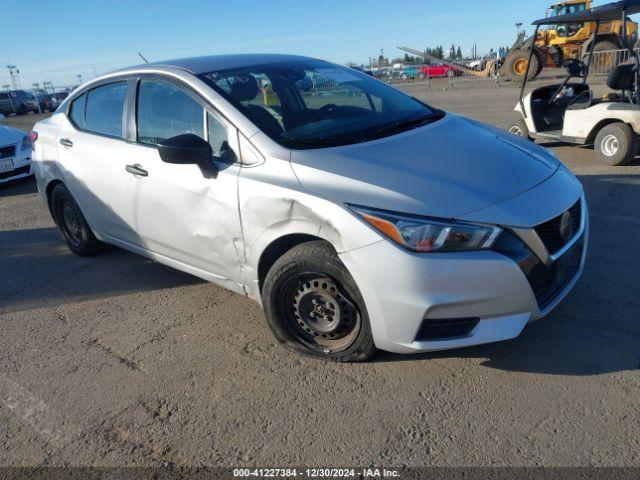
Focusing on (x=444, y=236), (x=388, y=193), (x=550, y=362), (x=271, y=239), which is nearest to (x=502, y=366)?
(x=550, y=362)

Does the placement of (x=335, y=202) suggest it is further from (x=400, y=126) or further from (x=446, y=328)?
(x=400, y=126)

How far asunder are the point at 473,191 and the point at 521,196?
0.26m

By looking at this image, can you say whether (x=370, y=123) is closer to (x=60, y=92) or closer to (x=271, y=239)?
(x=271, y=239)

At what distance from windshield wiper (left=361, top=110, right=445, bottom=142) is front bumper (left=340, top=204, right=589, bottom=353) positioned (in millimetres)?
963

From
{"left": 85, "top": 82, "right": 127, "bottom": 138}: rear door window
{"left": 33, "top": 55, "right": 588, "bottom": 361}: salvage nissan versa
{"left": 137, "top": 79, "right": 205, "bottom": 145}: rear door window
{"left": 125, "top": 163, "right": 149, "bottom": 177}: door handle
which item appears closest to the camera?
{"left": 33, "top": 55, "right": 588, "bottom": 361}: salvage nissan versa

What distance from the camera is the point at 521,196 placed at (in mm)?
2664

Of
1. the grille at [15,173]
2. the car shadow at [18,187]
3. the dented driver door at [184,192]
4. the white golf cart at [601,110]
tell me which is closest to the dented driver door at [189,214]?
the dented driver door at [184,192]

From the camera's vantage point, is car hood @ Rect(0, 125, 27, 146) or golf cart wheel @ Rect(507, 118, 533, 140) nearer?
golf cart wheel @ Rect(507, 118, 533, 140)

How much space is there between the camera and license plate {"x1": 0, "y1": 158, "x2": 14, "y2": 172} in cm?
855

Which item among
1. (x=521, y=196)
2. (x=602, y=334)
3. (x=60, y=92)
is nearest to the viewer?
(x=521, y=196)

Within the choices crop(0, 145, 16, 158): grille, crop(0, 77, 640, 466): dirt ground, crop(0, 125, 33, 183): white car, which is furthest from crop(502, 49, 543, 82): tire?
crop(0, 77, 640, 466): dirt ground

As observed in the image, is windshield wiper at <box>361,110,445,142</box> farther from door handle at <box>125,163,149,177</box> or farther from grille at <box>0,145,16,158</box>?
grille at <box>0,145,16,158</box>

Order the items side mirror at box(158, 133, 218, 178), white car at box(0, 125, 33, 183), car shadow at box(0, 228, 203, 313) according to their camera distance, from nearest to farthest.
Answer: side mirror at box(158, 133, 218, 178)
car shadow at box(0, 228, 203, 313)
white car at box(0, 125, 33, 183)

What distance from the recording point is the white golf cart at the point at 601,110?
6.75 metres
